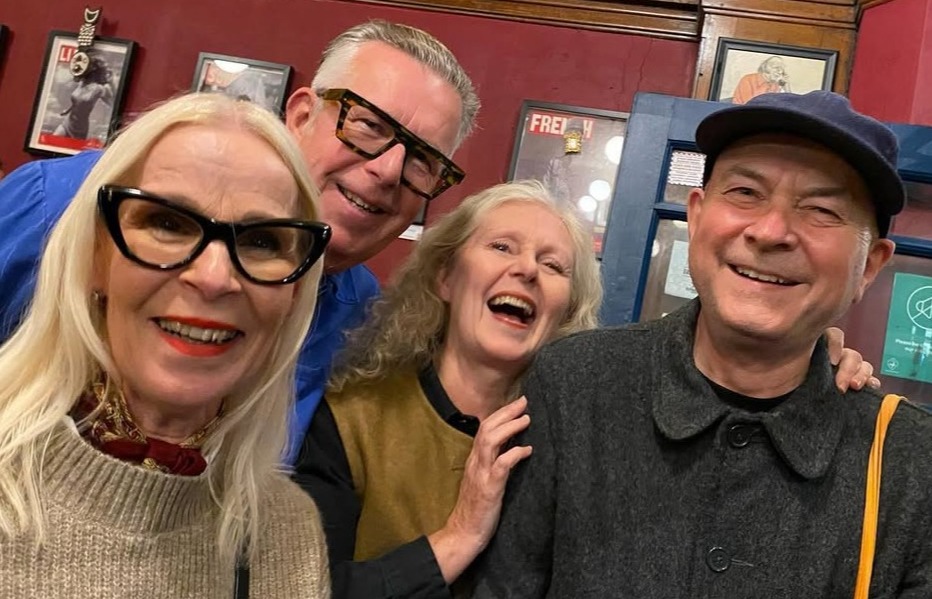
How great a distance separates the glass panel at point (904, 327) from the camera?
7.34 ft

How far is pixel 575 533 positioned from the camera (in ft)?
4.03

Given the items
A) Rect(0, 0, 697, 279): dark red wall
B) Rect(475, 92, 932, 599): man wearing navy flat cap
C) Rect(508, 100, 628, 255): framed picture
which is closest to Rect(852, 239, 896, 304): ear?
Rect(475, 92, 932, 599): man wearing navy flat cap

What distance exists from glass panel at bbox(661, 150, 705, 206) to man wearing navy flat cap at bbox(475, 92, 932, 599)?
1174 mm

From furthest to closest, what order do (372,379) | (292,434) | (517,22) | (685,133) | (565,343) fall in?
(517,22), (685,133), (372,379), (292,434), (565,343)

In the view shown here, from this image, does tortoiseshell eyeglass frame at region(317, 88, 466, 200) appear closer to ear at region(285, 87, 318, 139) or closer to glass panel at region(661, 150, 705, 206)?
ear at region(285, 87, 318, 139)

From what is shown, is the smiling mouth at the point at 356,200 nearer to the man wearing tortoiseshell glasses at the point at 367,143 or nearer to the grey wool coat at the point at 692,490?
the man wearing tortoiseshell glasses at the point at 367,143

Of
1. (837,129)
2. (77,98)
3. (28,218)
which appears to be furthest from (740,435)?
(77,98)

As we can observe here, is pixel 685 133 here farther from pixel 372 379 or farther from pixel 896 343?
pixel 372 379

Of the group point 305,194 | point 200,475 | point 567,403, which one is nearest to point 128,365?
point 200,475

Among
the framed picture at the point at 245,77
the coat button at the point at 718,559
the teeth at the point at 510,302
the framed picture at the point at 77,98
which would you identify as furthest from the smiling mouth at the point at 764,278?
the framed picture at the point at 77,98

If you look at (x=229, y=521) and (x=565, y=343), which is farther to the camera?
(x=565, y=343)

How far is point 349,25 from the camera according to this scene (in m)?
3.28

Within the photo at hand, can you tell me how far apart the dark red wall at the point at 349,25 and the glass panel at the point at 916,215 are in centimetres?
99

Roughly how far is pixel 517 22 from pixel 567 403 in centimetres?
229
